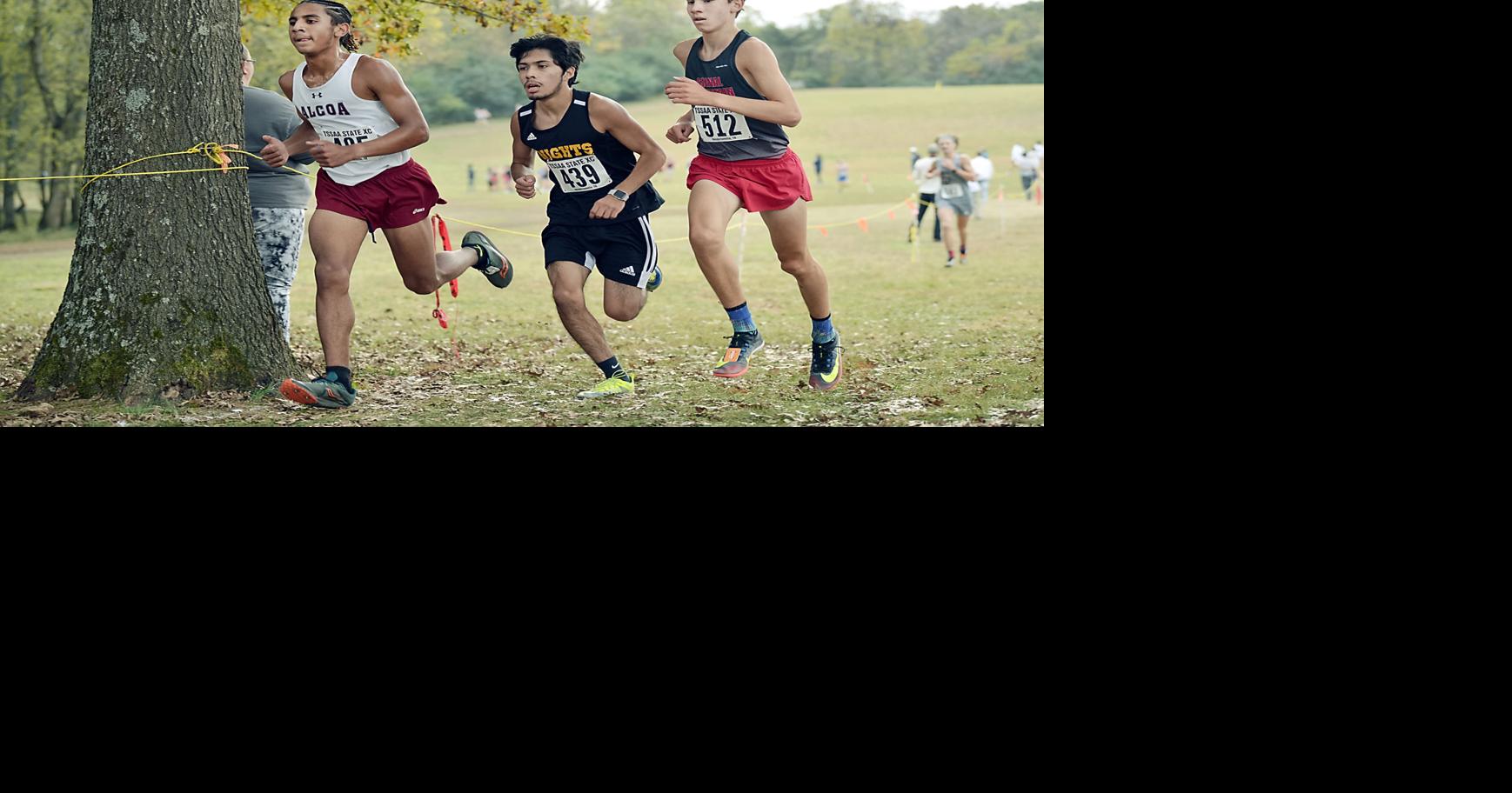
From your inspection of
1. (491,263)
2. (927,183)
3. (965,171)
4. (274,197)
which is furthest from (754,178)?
(927,183)

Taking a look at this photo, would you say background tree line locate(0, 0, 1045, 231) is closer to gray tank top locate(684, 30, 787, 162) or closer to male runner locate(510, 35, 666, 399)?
male runner locate(510, 35, 666, 399)

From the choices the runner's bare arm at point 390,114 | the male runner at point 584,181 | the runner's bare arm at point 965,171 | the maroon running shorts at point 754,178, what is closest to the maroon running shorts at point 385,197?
the runner's bare arm at point 390,114

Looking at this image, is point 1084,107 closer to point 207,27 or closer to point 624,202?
point 624,202

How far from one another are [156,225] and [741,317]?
2.69 m

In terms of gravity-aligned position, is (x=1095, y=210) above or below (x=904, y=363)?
above

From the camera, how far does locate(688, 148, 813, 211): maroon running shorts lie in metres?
5.72

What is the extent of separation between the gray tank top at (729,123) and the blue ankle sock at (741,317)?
638mm

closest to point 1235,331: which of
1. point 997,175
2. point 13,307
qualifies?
point 13,307

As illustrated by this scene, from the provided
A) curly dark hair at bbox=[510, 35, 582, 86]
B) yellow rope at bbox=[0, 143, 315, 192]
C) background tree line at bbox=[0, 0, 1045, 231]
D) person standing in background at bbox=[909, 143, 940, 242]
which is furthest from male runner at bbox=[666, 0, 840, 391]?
person standing in background at bbox=[909, 143, 940, 242]

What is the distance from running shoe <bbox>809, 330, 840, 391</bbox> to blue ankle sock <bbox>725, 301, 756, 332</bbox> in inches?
14.7

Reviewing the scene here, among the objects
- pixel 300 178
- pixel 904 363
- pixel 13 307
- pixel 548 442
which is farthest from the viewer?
pixel 13 307

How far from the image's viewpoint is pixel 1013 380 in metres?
6.91

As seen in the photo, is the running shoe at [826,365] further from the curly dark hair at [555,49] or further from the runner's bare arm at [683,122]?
the curly dark hair at [555,49]

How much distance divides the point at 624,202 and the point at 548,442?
1104 mm
